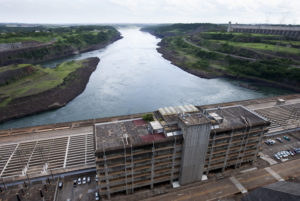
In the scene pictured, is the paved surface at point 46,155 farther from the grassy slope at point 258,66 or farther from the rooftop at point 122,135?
the grassy slope at point 258,66

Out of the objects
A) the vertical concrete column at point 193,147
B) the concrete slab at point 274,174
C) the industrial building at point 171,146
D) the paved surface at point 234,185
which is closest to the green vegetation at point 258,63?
the paved surface at point 234,185

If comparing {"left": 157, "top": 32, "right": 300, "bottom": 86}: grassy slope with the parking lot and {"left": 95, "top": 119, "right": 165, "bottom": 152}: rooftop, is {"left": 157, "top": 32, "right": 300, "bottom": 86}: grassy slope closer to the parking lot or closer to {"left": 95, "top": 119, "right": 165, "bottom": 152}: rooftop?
the parking lot

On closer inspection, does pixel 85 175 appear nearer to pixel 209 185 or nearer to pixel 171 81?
pixel 209 185

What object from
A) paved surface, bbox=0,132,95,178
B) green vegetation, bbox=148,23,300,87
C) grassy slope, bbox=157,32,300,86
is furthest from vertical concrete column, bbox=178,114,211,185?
grassy slope, bbox=157,32,300,86

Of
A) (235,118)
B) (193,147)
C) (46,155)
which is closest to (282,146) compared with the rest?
(235,118)

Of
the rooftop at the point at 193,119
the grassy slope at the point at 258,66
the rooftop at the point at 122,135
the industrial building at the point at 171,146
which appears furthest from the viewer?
the grassy slope at the point at 258,66

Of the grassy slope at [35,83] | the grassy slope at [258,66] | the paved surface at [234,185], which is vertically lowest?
the paved surface at [234,185]

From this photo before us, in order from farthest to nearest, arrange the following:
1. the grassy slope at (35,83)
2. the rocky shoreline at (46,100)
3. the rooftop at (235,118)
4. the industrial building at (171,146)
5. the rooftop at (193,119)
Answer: the grassy slope at (35,83) → the rocky shoreline at (46,100) → the rooftop at (235,118) → the rooftop at (193,119) → the industrial building at (171,146)
